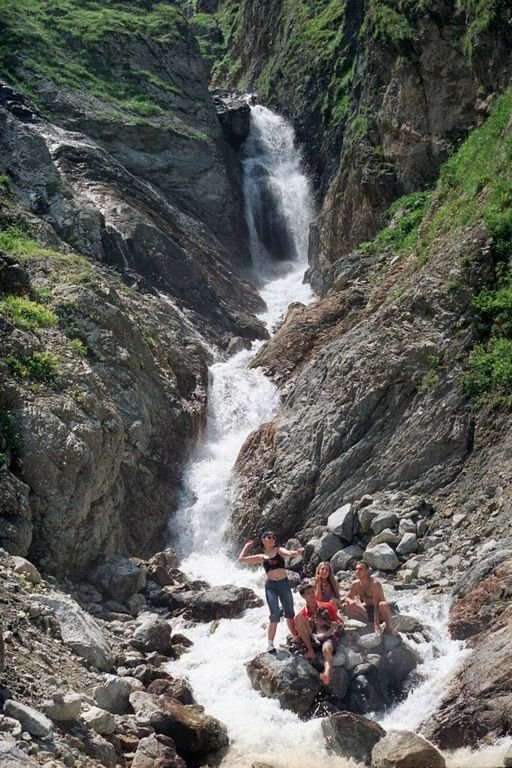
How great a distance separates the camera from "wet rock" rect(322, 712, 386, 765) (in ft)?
32.8

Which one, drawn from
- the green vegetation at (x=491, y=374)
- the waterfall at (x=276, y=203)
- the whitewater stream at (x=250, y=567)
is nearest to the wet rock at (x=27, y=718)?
the whitewater stream at (x=250, y=567)

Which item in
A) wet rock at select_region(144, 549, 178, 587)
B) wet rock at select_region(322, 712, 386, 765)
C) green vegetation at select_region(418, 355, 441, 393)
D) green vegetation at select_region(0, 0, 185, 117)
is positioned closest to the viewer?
wet rock at select_region(322, 712, 386, 765)

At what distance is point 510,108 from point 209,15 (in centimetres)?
6048

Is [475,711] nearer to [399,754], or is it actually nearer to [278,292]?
[399,754]

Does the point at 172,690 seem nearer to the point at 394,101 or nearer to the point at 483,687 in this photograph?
the point at 483,687

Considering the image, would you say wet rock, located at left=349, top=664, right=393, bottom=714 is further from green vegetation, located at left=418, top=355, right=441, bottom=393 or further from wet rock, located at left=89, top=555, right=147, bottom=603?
green vegetation, located at left=418, top=355, right=441, bottom=393

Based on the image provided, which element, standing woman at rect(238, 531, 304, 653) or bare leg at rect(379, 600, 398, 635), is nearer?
bare leg at rect(379, 600, 398, 635)

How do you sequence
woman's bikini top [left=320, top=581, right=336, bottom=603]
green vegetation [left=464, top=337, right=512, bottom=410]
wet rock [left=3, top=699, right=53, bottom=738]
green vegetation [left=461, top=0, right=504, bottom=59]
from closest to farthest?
wet rock [left=3, top=699, right=53, bottom=738] < woman's bikini top [left=320, top=581, right=336, bottom=603] < green vegetation [left=464, top=337, right=512, bottom=410] < green vegetation [left=461, top=0, right=504, bottom=59]

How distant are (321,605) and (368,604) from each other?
30.5 inches

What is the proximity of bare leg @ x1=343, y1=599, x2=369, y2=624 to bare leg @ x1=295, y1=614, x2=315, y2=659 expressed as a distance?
921 mm


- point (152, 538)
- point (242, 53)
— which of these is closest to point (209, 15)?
point (242, 53)

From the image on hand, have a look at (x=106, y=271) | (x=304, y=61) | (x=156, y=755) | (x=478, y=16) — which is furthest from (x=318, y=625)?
(x=304, y=61)

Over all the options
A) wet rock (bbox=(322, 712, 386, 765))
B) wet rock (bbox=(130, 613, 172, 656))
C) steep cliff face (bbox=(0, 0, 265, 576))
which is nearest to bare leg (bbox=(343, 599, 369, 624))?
wet rock (bbox=(322, 712, 386, 765))

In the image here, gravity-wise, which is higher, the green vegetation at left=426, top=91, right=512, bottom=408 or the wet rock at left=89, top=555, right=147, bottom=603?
the green vegetation at left=426, top=91, right=512, bottom=408
